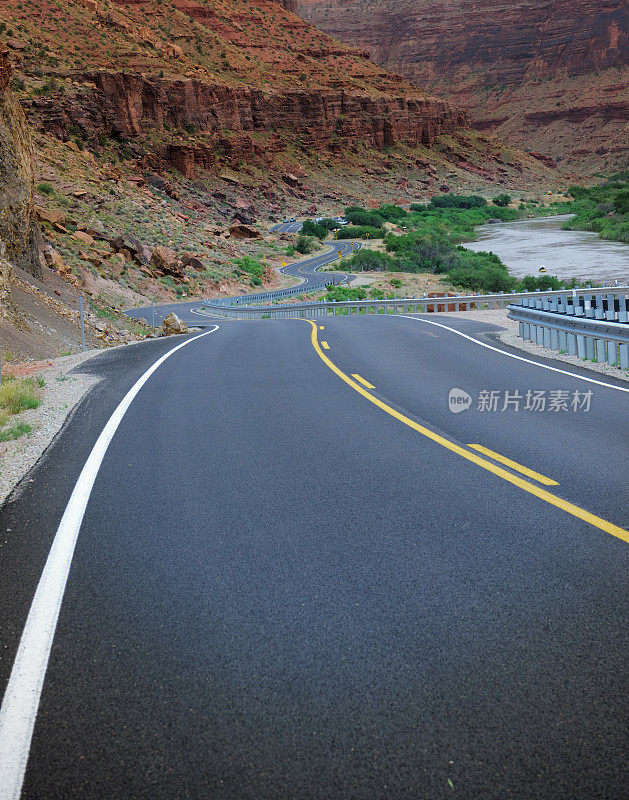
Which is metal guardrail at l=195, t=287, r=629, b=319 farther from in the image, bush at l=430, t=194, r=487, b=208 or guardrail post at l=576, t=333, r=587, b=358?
bush at l=430, t=194, r=487, b=208

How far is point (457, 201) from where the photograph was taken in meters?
136

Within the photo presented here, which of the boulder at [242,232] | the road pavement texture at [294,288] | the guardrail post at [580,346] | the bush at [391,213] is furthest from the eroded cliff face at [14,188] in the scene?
the bush at [391,213]

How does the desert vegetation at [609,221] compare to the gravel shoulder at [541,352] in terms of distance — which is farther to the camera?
the desert vegetation at [609,221]

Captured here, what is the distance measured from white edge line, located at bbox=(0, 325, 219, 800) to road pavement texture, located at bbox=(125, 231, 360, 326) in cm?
3312

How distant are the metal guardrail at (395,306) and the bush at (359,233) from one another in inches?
2256

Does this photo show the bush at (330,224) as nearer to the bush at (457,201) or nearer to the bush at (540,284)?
the bush at (457,201)

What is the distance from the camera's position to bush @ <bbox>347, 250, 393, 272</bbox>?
70875 mm

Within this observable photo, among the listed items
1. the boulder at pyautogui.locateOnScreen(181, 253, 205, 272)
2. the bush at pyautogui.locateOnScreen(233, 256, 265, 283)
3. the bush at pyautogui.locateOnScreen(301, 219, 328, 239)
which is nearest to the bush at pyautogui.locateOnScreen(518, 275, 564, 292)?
the bush at pyautogui.locateOnScreen(233, 256, 265, 283)

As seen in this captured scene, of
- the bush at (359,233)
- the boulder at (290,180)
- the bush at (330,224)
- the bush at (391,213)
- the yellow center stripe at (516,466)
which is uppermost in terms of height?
the boulder at (290,180)

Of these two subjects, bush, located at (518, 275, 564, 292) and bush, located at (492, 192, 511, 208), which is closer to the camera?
bush, located at (518, 275, 564, 292)

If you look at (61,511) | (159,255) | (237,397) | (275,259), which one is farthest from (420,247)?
(61,511)

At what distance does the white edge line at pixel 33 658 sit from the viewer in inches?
110

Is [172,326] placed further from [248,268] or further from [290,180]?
[290,180]

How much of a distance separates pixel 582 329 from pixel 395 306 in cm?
2265
